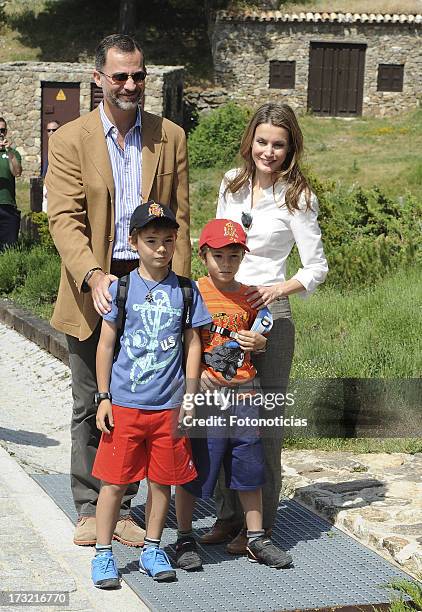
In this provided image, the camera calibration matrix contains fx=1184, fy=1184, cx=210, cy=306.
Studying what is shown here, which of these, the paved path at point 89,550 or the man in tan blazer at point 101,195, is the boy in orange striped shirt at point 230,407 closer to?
the man in tan blazer at point 101,195

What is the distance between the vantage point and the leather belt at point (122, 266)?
16.2 feet

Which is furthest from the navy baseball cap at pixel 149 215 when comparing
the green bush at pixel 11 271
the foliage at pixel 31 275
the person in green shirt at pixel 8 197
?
the person in green shirt at pixel 8 197

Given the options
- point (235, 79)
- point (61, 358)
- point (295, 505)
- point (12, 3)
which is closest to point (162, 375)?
point (295, 505)

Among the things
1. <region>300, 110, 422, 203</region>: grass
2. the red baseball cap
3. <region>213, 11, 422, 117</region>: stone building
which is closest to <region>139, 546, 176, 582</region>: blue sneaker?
the red baseball cap

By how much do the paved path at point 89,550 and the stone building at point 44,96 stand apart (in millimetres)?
22523

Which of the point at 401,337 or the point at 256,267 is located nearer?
the point at 256,267

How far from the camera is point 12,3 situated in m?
41.3

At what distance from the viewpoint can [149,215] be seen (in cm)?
454

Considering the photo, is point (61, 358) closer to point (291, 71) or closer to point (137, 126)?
point (137, 126)

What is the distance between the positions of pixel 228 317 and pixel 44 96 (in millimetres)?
26505

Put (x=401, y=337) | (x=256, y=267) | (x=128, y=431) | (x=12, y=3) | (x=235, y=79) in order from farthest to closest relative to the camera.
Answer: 1. (x=12, y=3)
2. (x=235, y=79)
3. (x=401, y=337)
4. (x=256, y=267)
5. (x=128, y=431)

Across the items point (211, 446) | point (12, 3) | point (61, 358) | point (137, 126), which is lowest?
point (61, 358)

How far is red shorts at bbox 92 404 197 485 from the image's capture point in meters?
4.53

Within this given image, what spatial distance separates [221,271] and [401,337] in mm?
4126
